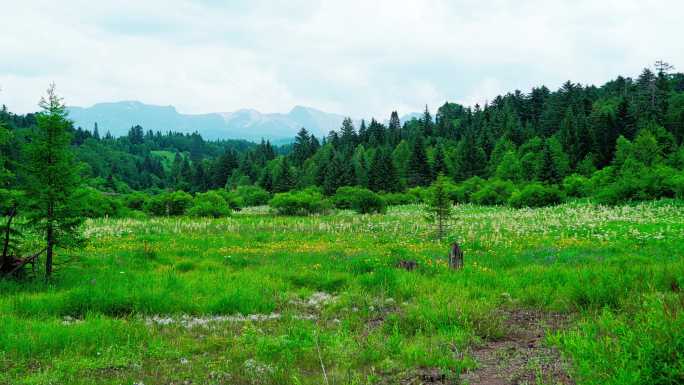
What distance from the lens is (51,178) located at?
11969 mm

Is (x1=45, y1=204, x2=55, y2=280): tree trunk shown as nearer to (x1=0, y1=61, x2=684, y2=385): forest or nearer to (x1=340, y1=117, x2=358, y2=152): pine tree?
(x1=0, y1=61, x2=684, y2=385): forest

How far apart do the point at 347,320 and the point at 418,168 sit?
85.1 meters

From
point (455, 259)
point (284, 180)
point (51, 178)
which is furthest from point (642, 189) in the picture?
point (284, 180)

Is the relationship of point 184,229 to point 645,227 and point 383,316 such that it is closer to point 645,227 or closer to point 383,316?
point 383,316

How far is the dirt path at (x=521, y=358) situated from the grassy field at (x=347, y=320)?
28 mm

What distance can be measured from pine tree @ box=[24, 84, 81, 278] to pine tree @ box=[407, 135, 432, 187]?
81982mm

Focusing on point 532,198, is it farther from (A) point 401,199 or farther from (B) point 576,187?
(A) point 401,199

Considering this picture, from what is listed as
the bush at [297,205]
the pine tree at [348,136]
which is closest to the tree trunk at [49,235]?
the bush at [297,205]

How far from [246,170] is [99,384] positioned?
393ft

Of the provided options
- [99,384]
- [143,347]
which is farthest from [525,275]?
[99,384]

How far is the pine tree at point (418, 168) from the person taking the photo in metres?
91.7

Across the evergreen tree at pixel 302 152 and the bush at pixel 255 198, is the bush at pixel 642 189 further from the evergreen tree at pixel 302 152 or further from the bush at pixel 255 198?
the evergreen tree at pixel 302 152

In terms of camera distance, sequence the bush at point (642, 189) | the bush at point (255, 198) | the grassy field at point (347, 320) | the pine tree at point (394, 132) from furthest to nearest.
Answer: the pine tree at point (394, 132) < the bush at point (255, 198) < the bush at point (642, 189) < the grassy field at point (347, 320)

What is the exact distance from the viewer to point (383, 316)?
9.30m
